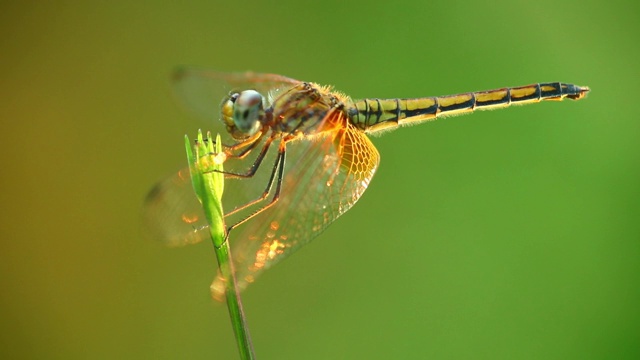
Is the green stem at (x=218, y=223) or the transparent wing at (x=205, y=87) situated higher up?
the transparent wing at (x=205, y=87)

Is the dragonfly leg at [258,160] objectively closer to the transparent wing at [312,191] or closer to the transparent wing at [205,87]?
the transparent wing at [312,191]

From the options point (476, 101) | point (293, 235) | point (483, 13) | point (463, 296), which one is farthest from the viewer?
point (483, 13)

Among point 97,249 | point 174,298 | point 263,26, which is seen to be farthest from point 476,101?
point 97,249

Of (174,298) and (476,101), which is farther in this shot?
(174,298)

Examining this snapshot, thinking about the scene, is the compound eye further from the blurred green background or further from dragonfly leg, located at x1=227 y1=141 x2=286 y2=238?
the blurred green background

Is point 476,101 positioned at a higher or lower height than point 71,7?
lower

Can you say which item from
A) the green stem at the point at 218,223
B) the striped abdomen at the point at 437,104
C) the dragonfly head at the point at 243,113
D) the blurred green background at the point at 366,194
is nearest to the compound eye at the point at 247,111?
the dragonfly head at the point at 243,113

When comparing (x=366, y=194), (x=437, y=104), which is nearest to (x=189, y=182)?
(x=437, y=104)

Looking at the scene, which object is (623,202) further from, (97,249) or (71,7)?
(71,7)
